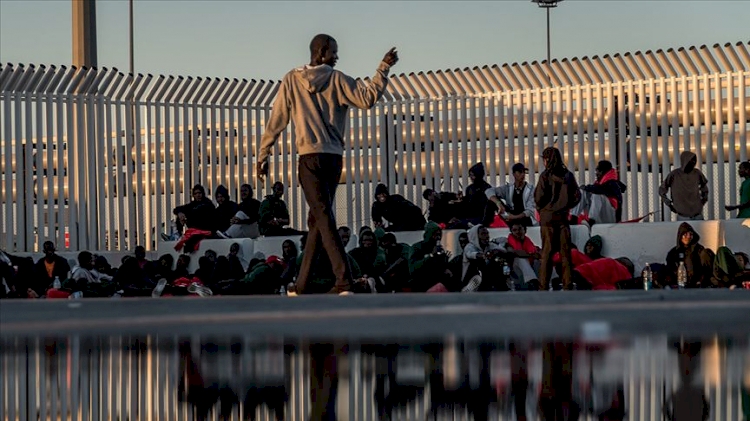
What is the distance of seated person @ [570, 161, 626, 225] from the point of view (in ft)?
66.8

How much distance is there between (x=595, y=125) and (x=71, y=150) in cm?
828

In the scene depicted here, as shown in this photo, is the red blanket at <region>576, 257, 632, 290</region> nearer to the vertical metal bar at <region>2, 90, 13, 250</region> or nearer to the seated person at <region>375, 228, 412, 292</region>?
the seated person at <region>375, 228, 412, 292</region>

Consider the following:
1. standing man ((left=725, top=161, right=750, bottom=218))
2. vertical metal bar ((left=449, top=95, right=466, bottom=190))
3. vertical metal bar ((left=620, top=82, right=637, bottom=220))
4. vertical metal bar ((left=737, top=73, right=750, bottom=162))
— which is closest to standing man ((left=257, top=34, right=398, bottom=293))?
standing man ((left=725, top=161, right=750, bottom=218))

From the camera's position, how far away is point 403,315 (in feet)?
31.5

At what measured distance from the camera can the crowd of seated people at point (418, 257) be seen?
17.7 m

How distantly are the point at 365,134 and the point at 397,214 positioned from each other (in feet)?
17.1

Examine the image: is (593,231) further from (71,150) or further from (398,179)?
(71,150)

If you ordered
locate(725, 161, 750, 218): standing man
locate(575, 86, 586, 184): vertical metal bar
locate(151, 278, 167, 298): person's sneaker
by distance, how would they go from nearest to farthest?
1. locate(725, 161, 750, 218): standing man
2. locate(151, 278, 167, 298): person's sneaker
3. locate(575, 86, 586, 184): vertical metal bar

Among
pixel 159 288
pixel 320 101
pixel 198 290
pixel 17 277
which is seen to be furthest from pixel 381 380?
pixel 17 277

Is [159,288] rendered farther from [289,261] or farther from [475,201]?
[475,201]

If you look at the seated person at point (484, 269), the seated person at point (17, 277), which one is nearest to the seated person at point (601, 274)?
the seated person at point (484, 269)

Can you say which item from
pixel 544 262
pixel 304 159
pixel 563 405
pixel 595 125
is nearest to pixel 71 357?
pixel 563 405

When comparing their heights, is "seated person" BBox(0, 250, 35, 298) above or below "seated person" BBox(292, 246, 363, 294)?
below

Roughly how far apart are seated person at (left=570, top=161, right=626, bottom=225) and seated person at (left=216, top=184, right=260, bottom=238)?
5100mm
